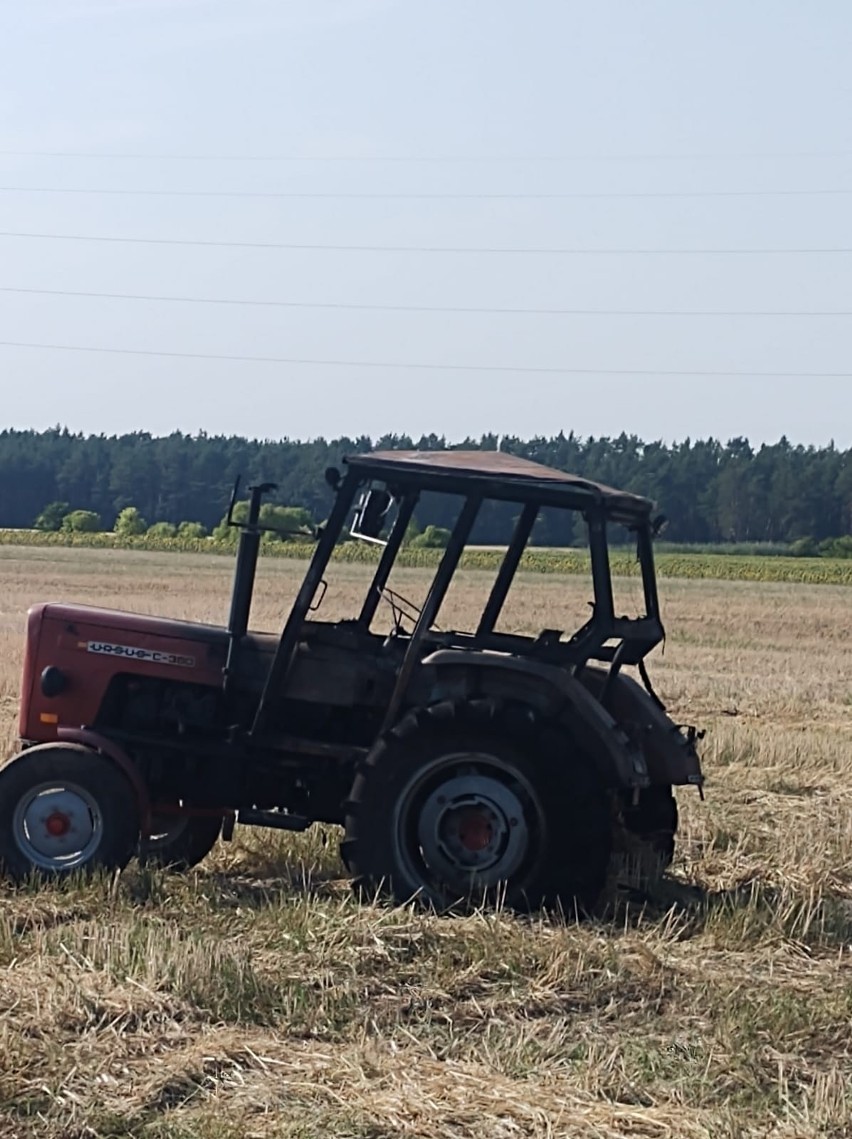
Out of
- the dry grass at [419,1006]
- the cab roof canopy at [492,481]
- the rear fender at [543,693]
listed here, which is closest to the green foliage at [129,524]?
the dry grass at [419,1006]

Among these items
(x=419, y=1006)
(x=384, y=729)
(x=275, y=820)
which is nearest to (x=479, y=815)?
(x=384, y=729)

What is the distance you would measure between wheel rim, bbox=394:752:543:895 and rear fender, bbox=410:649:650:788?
1.05 ft

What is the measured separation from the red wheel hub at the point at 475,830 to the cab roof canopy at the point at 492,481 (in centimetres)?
147

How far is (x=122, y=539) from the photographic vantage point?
68250mm

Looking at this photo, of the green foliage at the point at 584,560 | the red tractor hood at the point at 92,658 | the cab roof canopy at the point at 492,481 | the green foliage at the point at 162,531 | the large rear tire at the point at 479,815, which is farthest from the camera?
the green foliage at the point at 162,531

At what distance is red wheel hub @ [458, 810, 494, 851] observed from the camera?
7.57m

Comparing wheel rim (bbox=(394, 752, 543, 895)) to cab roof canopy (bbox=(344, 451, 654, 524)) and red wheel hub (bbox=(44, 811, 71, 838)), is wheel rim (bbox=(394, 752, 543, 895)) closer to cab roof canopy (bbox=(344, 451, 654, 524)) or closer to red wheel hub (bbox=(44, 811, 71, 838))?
cab roof canopy (bbox=(344, 451, 654, 524))

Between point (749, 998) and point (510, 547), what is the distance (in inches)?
127

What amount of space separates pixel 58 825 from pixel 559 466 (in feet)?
205

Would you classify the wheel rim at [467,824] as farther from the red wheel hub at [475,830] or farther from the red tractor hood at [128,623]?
the red tractor hood at [128,623]

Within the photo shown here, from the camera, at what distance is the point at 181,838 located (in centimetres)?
868

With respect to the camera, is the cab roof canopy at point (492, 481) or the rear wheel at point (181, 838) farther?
the rear wheel at point (181, 838)

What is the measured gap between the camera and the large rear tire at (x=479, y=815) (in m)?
7.44

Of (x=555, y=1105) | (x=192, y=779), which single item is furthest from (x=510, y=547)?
(x=555, y=1105)
